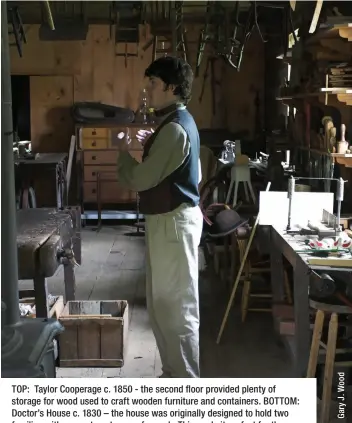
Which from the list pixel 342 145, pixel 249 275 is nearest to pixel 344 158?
pixel 342 145

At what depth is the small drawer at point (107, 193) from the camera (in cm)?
724

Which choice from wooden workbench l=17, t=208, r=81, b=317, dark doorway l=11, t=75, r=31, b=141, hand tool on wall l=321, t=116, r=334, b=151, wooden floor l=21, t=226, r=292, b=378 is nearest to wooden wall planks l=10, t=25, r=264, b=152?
dark doorway l=11, t=75, r=31, b=141

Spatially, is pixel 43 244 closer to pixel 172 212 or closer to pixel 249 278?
pixel 172 212

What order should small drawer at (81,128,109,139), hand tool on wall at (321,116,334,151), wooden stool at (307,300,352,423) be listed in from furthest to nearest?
small drawer at (81,128,109,139)
hand tool on wall at (321,116,334,151)
wooden stool at (307,300,352,423)

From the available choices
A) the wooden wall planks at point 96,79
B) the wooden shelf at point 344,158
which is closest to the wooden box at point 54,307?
the wooden shelf at point 344,158

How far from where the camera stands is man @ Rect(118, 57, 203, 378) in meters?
2.77

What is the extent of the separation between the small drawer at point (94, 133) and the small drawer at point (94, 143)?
0.03 m

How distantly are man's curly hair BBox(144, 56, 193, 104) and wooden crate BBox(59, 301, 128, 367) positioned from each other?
4.05ft

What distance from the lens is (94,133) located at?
7.12 m

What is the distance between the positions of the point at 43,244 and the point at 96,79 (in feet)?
16.8

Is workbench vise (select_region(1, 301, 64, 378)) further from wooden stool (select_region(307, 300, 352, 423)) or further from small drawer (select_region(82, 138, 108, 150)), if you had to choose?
small drawer (select_region(82, 138, 108, 150))

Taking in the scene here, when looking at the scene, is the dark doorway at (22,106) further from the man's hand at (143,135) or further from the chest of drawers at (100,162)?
the man's hand at (143,135)

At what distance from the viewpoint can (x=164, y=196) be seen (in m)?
2.79

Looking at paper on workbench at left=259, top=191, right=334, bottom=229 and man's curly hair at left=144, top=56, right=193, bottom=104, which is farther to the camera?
paper on workbench at left=259, top=191, right=334, bottom=229
